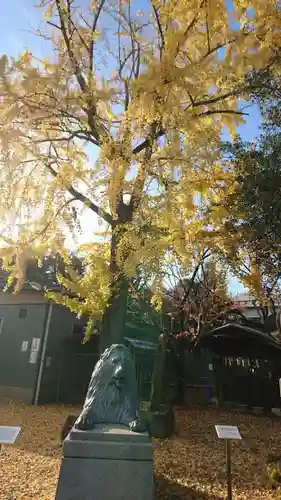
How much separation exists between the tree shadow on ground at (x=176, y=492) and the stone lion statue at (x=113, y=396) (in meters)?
1.55

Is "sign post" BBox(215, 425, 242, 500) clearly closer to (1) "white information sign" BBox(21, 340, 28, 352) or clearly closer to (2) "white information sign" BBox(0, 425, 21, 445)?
(2) "white information sign" BBox(0, 425, 21, 445)

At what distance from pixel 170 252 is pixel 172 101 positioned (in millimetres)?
2963

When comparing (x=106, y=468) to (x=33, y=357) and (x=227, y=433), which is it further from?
(x=33, y=357)

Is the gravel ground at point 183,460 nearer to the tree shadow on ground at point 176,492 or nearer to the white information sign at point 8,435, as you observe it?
the tree shadow on ground at point 176,492

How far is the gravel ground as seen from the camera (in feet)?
17.8

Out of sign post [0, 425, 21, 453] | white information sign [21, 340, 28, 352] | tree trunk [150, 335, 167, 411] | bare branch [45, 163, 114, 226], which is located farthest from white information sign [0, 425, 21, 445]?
white information sign [21, 340, 28, 352]

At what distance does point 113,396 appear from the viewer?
15.8ft

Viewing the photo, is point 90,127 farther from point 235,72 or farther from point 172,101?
point 235,72

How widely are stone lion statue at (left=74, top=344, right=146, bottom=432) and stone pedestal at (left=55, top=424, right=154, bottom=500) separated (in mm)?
252

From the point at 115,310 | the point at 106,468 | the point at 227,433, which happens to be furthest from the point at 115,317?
the point at 106,468

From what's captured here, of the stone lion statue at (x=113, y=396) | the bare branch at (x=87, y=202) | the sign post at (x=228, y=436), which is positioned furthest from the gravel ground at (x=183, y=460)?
the bare branch at (x=87, y=202)

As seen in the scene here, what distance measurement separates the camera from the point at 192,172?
24.4 ft

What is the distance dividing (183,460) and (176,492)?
1651 mm

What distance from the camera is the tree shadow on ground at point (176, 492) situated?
5.18 meters
